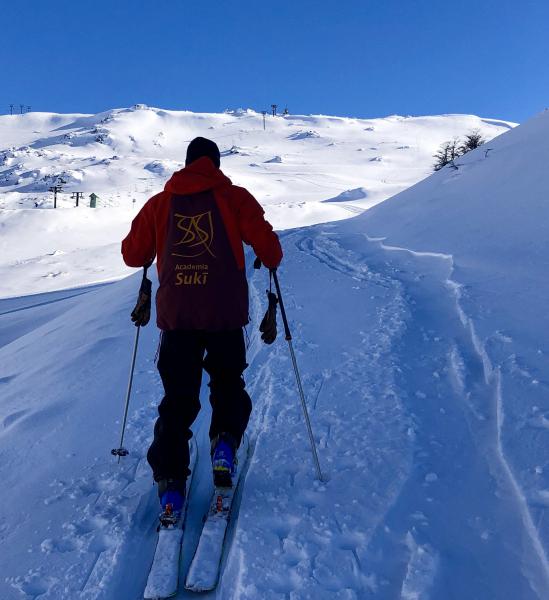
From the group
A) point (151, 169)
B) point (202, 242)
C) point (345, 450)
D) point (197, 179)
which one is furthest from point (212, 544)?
point (151, 169)

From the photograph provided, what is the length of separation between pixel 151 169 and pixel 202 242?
2768 inches

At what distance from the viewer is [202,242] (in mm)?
2562

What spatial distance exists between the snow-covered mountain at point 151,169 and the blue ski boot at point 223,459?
18.3 metres

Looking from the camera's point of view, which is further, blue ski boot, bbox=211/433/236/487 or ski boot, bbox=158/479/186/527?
blue ski boot, bbox=211/433/236/487

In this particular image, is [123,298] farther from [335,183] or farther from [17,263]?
[335,183]

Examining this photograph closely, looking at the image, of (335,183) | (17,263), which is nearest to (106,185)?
(335,183)

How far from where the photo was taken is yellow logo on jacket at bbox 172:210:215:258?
2.56m

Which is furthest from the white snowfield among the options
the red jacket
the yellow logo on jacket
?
the yellow logo on jacket

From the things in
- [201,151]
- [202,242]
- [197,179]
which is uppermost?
[201,151]

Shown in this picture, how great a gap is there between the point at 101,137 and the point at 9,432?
386 feet

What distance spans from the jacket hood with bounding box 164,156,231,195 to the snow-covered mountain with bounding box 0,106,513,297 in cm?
1831

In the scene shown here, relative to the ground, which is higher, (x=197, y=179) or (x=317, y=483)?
(x=197, y=179)

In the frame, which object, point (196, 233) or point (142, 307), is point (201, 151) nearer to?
point (196, 233)

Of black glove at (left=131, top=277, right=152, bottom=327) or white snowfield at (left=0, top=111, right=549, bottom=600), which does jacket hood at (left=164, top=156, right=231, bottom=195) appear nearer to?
black glove at (left=131, top=277, right=152, bottom=327)
